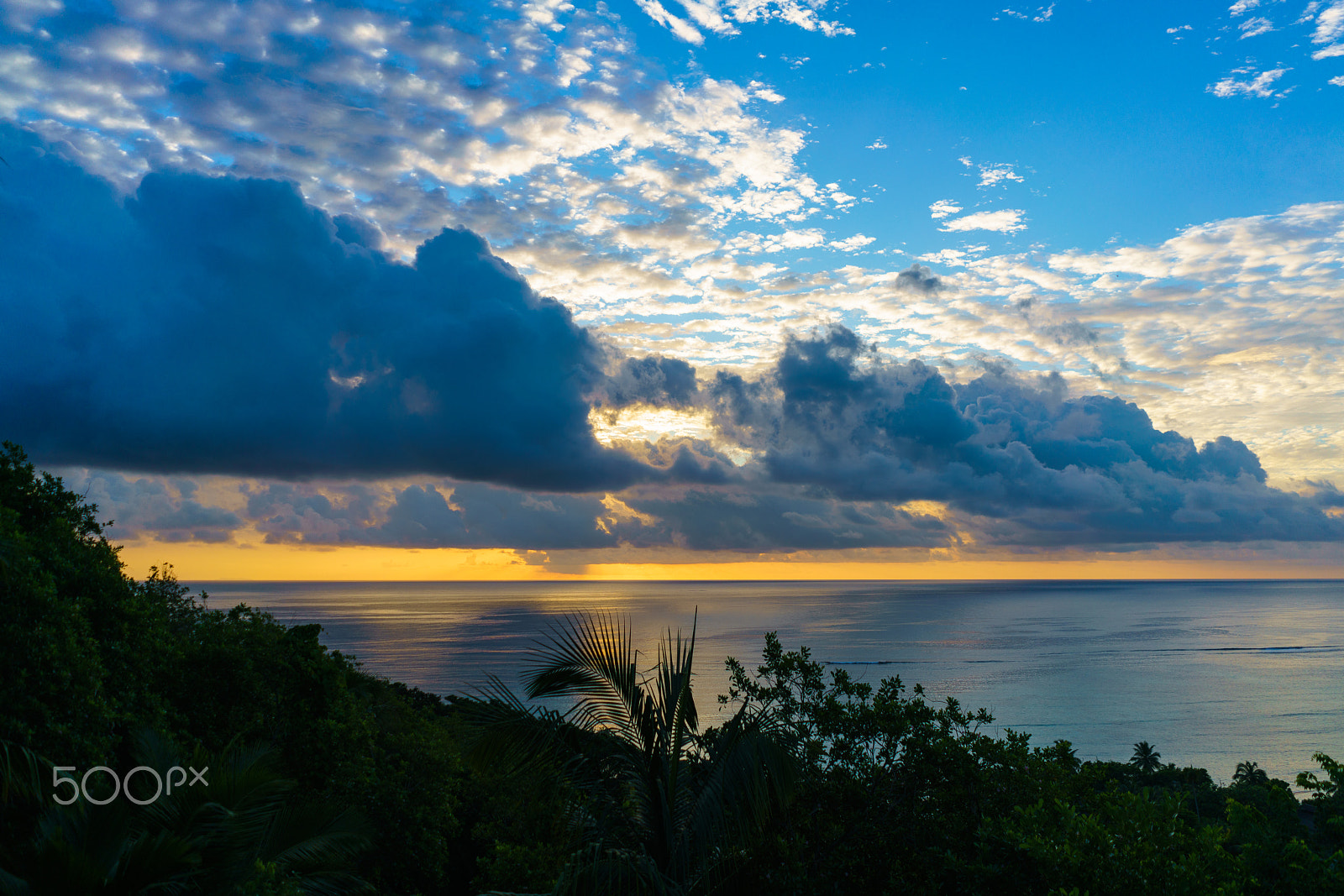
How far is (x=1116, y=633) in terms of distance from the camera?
145875 mm

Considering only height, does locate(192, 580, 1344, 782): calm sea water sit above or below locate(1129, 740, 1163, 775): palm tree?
below

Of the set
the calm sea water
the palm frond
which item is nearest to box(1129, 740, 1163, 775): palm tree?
the calm sea water

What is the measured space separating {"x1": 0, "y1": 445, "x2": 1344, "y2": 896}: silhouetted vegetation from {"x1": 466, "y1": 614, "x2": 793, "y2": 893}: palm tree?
0.08ft

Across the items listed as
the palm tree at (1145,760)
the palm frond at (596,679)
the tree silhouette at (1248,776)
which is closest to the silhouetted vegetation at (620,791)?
the palm frond at (596,679)

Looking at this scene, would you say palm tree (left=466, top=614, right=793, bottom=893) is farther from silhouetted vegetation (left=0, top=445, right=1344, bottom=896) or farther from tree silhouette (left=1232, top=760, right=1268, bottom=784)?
tree silhouette (left=1232, top=760, right=1268, bottom=784)

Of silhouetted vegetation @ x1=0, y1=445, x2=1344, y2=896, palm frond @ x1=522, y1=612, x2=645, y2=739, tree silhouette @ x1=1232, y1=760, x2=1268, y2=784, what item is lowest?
tree silhouette @ x1=1232, y1=760, x2=1268, y2=784

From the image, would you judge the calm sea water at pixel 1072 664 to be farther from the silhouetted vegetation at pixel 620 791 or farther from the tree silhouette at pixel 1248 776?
the silhouetted vegetation at pixel 620 791

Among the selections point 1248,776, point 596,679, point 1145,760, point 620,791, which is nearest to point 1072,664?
point 1145,760

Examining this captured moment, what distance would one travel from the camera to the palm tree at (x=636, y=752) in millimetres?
7105

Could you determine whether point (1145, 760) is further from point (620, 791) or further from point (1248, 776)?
point (620, 791)

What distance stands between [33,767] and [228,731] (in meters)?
8.52

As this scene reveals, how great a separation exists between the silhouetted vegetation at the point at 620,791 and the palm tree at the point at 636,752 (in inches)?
0.9

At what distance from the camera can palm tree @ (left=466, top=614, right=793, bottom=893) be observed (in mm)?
7105

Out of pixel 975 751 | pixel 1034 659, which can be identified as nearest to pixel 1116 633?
pixel 1034 659
